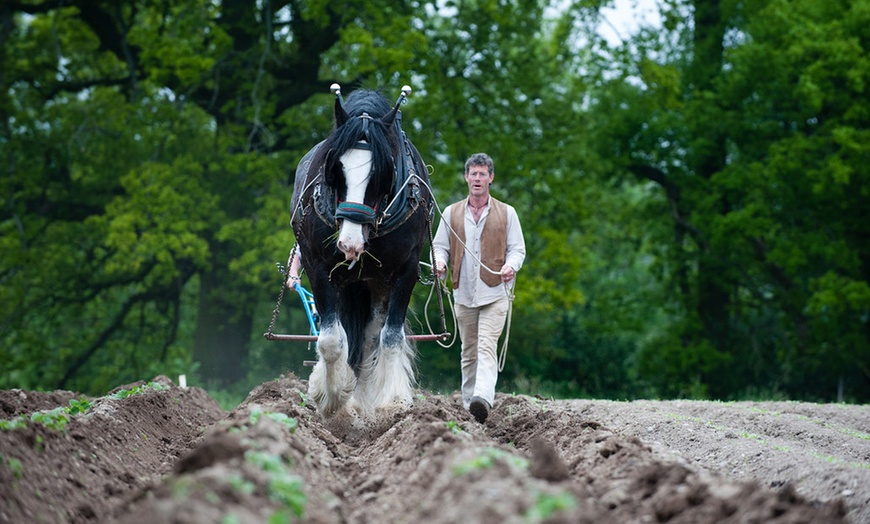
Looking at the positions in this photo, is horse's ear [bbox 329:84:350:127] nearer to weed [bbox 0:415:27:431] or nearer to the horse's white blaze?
the horse's white blaze

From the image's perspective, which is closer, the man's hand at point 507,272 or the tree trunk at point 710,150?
the man's hand at point 507,272

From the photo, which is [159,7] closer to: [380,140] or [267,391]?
[267,391]

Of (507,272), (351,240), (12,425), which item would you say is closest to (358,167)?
(351,240)

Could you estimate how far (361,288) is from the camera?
326 inches

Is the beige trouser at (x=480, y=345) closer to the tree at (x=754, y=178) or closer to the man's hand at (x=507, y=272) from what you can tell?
the man's hand at (x=507, y=272)

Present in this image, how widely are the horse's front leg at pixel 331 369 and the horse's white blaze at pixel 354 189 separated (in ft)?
2.81

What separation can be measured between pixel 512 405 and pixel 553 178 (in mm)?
12017

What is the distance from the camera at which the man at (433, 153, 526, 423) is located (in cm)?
843

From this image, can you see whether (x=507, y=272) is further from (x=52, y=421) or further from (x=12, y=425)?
(x=12, y=425)

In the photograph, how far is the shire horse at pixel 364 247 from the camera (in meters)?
7.22

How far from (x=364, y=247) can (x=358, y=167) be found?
0.57 metres

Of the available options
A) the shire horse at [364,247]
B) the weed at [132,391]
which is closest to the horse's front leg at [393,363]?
the shire horse at [364,247]

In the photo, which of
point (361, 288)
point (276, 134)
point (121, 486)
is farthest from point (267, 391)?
point (276, 134)

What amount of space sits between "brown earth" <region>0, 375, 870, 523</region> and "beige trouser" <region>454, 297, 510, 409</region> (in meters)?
0.26
